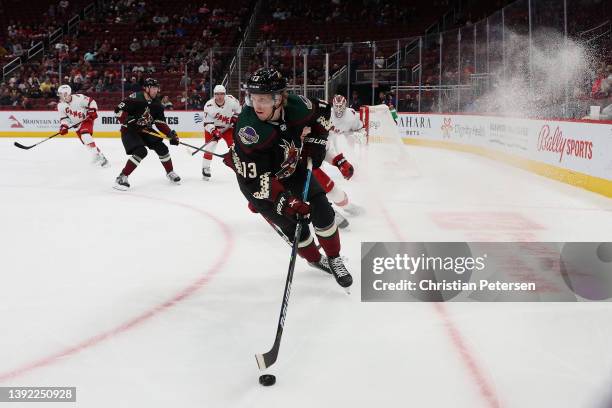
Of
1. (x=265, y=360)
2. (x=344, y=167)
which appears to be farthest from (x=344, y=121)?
(x=265, y=360)

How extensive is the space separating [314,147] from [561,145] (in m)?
4.85

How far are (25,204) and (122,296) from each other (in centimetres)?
327

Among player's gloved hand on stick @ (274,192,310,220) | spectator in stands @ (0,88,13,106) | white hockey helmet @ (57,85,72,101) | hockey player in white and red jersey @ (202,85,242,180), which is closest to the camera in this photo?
player's gloved hand on stick @ (274,192,310,220)

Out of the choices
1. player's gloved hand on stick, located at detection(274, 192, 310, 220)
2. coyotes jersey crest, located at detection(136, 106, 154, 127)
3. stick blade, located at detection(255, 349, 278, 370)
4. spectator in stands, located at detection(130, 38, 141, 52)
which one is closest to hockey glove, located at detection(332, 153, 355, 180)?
player's gloved hand on stick, located at detection(274, 192, 310, 220)

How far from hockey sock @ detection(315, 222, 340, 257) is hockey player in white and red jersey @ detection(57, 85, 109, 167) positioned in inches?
256

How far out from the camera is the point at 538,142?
25.0 feet

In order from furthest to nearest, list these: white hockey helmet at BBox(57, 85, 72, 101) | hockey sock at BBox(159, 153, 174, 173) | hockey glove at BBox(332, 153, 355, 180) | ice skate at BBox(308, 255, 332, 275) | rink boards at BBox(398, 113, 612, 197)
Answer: white hockey helmet at BBox(57, 85, 72, 101) → hockey sock at BBox(159, 153, 174, 173) → rink boards at BBox(398, 113, 612, 197) → hockey glove at BBox(332, 153, 355, 180) → ice skate at BBox(308, 255, 332, 275)

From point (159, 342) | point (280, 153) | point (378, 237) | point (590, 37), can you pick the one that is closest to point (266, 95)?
point (280, 153)

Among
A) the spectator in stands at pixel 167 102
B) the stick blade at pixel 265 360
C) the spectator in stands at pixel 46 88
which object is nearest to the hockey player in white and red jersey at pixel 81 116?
the spectator in stands at pixel 167 102

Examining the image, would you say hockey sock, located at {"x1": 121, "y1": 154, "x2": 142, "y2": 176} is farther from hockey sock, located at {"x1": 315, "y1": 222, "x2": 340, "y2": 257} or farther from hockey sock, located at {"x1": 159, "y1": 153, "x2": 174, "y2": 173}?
hockey sock, located at {"x1": 315, "y1": 222, "x2": 340, "y2": 257}

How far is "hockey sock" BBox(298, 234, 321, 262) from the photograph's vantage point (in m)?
3.08

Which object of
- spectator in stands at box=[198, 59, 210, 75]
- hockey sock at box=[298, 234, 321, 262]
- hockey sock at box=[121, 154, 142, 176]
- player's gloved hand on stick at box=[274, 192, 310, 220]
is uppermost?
spectator in stands at box=[198, 59, 210, 75]

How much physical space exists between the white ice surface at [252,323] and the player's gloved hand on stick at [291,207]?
0.47 meters

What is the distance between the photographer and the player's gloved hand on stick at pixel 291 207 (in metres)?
2.49
